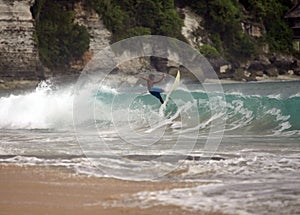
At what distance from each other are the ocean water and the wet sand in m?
0.27

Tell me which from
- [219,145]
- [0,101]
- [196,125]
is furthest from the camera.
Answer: [0,101]

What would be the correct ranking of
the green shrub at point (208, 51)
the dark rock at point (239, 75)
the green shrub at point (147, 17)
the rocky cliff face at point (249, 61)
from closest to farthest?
1. the green shrub at point (147, 17)
2. the green shrub at point (208, 51)
3. the dark rock at point (239, 75)
4. the rocky cliff face at point (249, 61)

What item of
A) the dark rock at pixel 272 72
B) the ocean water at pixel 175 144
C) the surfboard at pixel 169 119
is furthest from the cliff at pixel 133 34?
the surfboard at pixel 169 119

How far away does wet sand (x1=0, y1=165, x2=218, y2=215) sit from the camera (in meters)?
5.30

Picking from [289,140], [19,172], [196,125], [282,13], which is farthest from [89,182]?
[282,13]

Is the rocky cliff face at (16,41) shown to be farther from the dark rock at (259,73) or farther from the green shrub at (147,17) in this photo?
the dark rock at (259,73)

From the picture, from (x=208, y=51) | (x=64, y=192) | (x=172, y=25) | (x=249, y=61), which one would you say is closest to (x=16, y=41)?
(x=172, y=25)

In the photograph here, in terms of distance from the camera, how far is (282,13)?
214 feet

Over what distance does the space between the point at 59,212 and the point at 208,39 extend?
49.1 metres

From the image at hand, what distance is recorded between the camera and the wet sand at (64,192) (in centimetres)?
530

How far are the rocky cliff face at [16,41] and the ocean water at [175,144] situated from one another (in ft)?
59.1

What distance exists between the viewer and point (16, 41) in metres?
36.5

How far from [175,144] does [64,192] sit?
4712 mm

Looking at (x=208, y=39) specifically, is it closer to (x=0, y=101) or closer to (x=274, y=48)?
(x=274, y=48)
